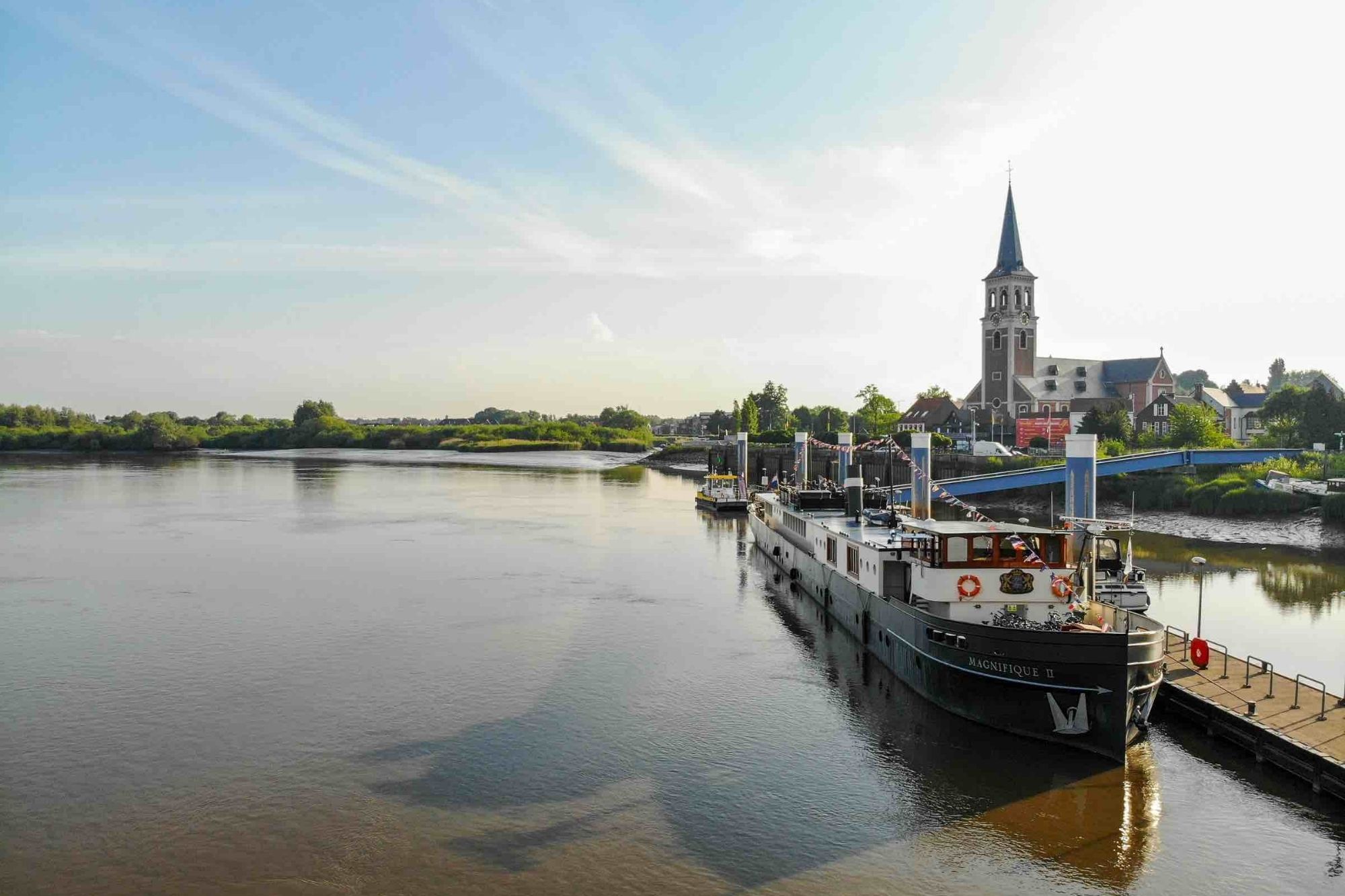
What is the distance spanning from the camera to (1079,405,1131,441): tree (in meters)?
105

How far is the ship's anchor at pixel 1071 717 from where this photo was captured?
22703mm

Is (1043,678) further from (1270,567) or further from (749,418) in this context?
(749,418)

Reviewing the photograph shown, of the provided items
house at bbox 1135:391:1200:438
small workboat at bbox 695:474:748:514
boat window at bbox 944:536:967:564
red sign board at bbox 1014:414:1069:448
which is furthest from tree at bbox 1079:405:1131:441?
boat window at bbox 944:536:967:564

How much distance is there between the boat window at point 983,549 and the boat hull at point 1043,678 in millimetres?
2108

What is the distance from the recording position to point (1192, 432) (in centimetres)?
9581

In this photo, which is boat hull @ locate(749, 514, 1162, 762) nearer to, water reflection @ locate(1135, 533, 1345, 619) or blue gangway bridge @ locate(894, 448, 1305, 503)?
water reflection @ locate(1135, 533, 1345, 619)

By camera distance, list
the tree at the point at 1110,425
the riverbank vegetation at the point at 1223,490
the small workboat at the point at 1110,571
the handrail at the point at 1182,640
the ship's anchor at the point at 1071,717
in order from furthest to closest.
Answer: the tree at the point at 1110,425
the riverbank vegetation at the point at 1223,490
the small workboat at the point at 1110,571
the handrail at the point at 1182,640
the ship's anchor at the point at 1071,717

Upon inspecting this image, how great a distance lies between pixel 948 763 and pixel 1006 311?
398 feet

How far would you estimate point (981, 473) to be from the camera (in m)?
90.4

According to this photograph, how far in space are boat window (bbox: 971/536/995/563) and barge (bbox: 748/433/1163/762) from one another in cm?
3

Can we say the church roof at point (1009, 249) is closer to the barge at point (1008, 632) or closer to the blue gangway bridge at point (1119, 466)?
the blue gangway bridge at point (1119, 466)

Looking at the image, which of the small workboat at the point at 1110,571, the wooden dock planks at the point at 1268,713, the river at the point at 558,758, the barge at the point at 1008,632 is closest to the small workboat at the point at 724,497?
the river at the point at 558,758

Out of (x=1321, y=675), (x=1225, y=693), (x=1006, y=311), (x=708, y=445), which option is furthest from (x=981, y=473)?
(x=708, y=445)

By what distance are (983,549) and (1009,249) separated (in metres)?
122
